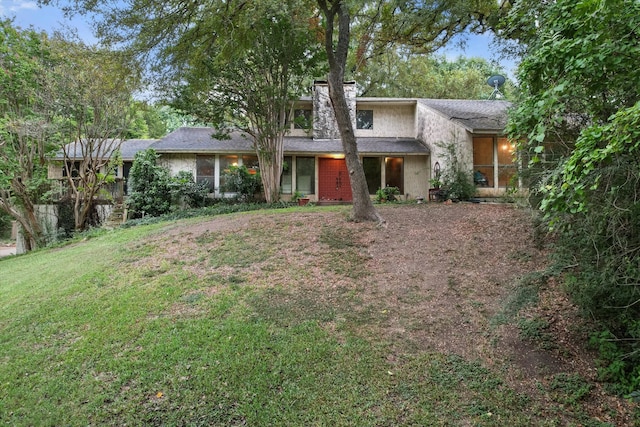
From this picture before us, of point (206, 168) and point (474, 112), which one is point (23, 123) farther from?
point (474, 112)

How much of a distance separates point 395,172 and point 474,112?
4046 mm

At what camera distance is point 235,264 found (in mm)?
6926

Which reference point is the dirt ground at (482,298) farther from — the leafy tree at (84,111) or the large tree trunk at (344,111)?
the leafy tree at (84,111)

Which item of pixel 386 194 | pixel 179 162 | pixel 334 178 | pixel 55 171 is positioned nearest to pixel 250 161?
pixel 179 162

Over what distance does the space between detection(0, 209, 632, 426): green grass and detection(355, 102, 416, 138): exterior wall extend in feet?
40.1

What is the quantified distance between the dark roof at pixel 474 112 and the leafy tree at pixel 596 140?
726cm

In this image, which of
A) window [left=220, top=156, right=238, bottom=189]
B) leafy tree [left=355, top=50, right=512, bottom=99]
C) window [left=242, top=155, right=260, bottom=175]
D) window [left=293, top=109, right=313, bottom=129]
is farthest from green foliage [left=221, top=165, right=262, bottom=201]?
leafy tree [left=355, top=50, right=512, bottom=99]

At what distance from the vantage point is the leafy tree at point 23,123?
12508 mm

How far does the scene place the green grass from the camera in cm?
330

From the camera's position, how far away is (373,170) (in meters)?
16.5

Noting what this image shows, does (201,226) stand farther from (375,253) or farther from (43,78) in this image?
(43,78)

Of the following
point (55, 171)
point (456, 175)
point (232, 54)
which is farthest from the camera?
point (55, 171)

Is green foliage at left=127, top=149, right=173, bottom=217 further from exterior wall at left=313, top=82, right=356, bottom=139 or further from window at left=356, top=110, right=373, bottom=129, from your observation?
window at left=356, top=110, right=373, bottom=129

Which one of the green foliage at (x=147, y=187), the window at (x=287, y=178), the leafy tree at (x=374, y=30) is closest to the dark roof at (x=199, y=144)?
the green foliage at (x=147, y=187)
